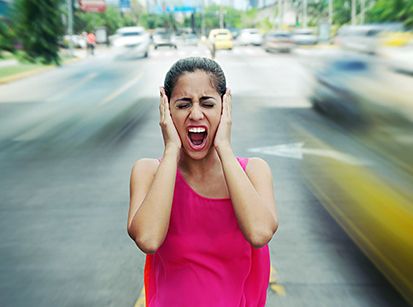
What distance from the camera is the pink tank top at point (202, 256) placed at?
1987 millimetres

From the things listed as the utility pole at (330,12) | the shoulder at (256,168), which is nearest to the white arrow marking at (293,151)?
the utility pole at (330,12)

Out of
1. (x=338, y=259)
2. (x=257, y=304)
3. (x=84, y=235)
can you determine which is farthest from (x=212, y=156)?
(x=84, y=235)

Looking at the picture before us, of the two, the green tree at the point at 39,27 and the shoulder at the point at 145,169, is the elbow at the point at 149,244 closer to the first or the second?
the shoulder at the point at 145,169

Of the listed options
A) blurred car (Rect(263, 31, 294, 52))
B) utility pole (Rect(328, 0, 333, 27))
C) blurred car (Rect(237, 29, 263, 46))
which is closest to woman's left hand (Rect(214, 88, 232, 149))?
utility pole (Rect(328, 0, 333, 27))

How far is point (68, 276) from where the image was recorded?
545 cm

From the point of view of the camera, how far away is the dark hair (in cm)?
208

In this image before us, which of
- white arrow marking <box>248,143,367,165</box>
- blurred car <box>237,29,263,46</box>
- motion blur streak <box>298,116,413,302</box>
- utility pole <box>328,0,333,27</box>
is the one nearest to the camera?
motion blur streak <box>298,116,413,302</box>

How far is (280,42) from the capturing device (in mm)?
48875

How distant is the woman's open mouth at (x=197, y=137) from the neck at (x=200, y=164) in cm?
7

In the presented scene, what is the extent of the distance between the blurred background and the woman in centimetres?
276

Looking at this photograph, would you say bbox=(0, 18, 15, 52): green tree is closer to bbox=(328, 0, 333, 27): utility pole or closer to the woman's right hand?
bbox=(328, 0, 333, 27): utility pole

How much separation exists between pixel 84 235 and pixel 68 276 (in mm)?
1220

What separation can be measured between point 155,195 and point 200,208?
153 millimetres

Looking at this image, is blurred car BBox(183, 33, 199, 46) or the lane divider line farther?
blurred car BBox(183, 33, 199, 46)
